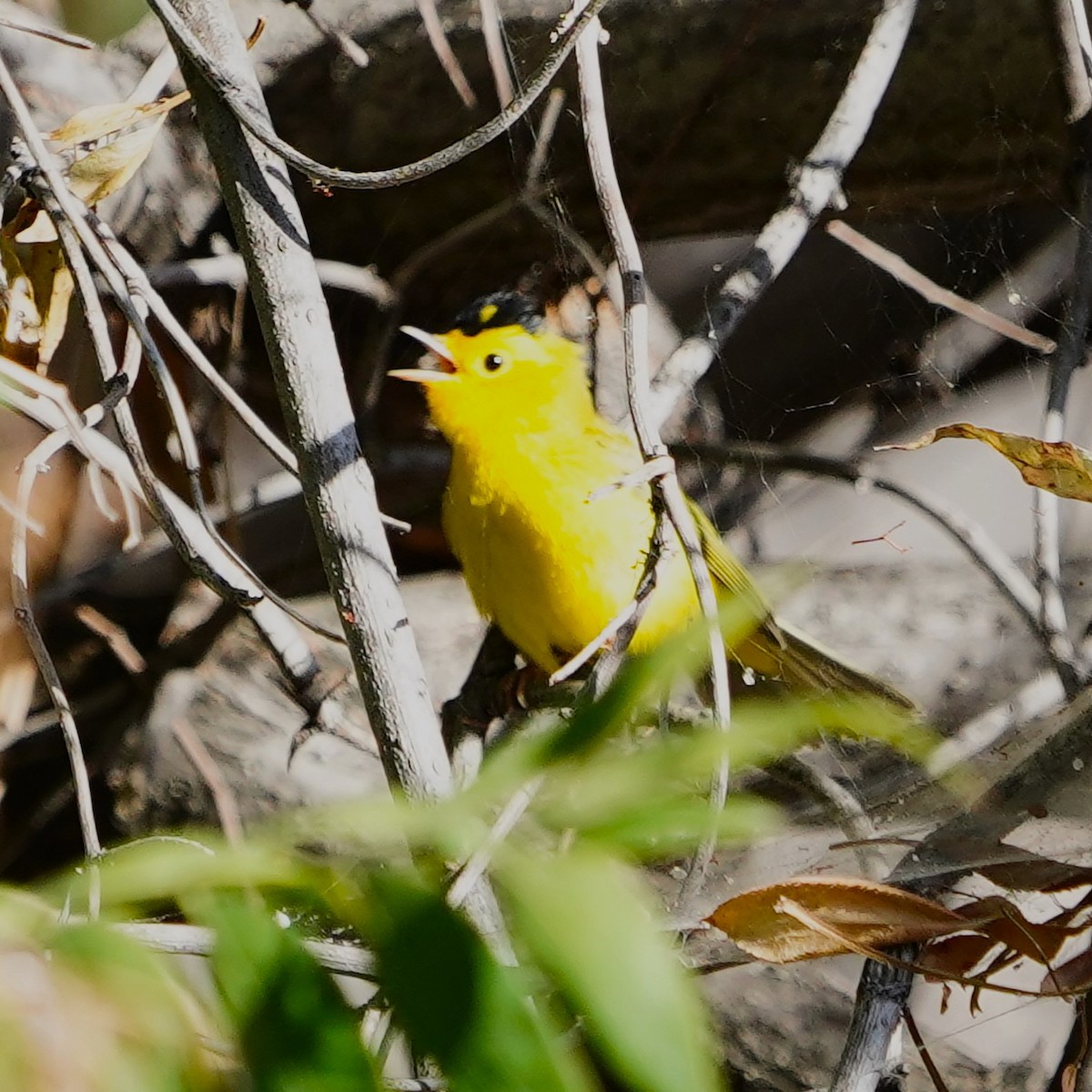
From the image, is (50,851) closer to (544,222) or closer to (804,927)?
(544,222)

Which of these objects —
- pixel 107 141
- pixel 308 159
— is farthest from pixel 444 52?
pixel 308 159

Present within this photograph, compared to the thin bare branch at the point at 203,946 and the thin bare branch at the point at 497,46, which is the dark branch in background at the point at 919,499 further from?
the thin bare branch at the point at 203,946

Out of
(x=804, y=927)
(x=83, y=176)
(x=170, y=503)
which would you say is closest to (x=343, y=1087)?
(x=804, y=927)

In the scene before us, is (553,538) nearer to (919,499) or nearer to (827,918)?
(919,499)

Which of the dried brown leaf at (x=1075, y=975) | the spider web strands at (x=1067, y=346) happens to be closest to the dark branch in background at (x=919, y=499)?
the spider web strands at (x=1067, y=346)

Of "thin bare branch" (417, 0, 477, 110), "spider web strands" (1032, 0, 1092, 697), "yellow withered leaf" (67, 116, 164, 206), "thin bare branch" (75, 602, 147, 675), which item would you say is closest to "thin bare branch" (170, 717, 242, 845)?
"thin bare branch" (75, 602, 147, 675)

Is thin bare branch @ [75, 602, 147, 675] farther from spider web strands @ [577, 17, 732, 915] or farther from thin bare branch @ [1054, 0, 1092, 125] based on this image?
thin bare branch @ [1054, 0, 1092, 125]
